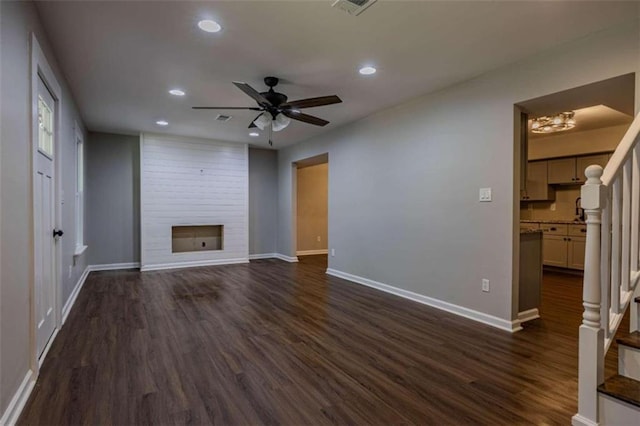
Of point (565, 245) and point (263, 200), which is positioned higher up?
point (263, 200)

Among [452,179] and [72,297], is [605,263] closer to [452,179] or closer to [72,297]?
[452,179]

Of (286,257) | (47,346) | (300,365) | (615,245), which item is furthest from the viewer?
(286,257)

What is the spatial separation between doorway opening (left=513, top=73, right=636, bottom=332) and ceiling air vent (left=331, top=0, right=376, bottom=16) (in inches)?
76.2

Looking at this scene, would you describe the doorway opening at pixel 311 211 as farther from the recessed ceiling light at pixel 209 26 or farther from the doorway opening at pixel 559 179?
the recessed ceiling light at pixel 209 26

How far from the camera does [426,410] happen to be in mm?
1917

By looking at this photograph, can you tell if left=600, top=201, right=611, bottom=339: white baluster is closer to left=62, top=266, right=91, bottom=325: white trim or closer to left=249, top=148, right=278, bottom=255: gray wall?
left=62, top=266, right=91, bottom=325: white trim

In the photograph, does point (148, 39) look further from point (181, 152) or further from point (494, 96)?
point (181, 152)

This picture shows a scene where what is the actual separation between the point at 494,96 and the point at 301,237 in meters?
5.91

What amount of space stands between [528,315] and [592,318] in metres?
2.11

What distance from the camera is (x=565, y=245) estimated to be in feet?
20.2

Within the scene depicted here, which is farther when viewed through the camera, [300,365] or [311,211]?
[311,211]

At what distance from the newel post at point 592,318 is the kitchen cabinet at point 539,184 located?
5614 mm

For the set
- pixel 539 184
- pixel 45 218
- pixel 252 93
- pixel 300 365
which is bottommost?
pixel 300 365

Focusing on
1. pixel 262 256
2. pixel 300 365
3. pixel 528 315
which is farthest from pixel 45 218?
pixel 262 256
